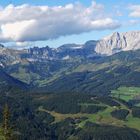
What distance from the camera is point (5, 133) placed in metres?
54.2

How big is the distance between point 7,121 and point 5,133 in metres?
1.52

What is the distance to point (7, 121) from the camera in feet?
178
